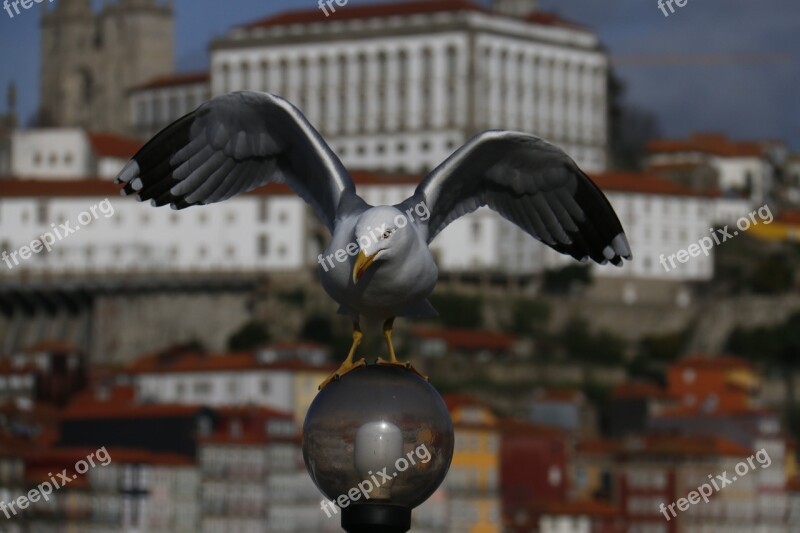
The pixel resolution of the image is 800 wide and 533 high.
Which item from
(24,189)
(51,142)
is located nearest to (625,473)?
(24,189)

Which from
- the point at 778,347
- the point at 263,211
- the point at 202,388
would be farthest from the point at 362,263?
the point at 263,211

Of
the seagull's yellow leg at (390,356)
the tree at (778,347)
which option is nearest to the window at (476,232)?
the tree at (778,347)

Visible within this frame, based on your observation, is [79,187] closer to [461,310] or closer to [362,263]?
[461,310]

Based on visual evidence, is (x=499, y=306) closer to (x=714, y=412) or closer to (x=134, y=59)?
(x=714, y=412)

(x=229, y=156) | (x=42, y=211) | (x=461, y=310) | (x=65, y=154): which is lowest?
(x=461, y=310)

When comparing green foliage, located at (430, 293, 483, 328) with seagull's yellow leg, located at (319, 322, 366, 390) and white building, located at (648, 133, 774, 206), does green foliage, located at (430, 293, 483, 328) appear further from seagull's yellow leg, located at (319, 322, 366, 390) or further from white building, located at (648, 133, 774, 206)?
seagull's yellow leg, located at (319, 322, 366, 390)
